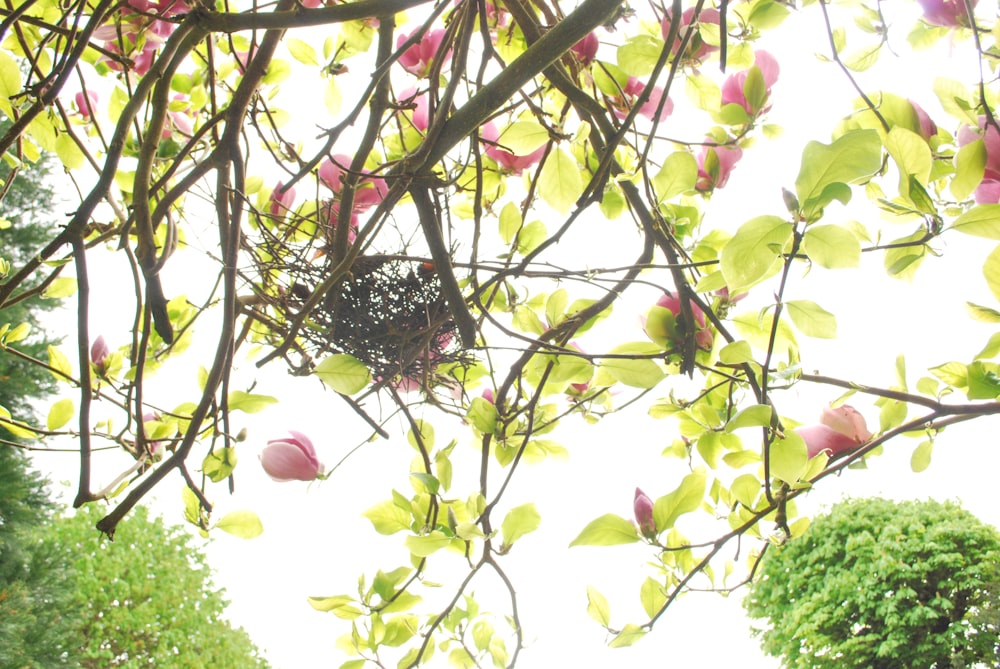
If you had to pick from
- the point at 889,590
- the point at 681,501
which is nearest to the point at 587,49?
the point at 681,501

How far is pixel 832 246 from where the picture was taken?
270 mm

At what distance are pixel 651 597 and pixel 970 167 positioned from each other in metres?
0.31

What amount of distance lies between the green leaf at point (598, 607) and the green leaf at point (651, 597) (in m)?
0.03

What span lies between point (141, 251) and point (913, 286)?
17.4 inches

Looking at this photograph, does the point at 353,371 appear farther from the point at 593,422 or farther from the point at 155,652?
the point at 155,652

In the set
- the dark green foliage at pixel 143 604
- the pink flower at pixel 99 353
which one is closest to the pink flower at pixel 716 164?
the pink flower at pixel 99 353

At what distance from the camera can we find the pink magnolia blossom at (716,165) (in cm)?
47

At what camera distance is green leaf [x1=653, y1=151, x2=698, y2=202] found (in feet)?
1.24

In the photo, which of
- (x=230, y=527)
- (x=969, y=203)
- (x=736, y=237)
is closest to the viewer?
(x=736, y=237)

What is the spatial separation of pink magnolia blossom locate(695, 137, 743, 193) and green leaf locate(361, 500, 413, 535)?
0.98ft

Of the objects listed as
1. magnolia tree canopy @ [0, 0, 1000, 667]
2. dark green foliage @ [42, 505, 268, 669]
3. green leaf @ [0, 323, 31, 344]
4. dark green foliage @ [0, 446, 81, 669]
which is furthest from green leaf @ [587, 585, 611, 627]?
dark green foliage @ [42, 505, 268, 669]

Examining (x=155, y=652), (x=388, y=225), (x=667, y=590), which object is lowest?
(x=667, y=590)

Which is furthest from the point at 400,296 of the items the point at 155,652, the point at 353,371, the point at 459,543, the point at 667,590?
the point at 155,652

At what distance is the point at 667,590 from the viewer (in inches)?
19.5
